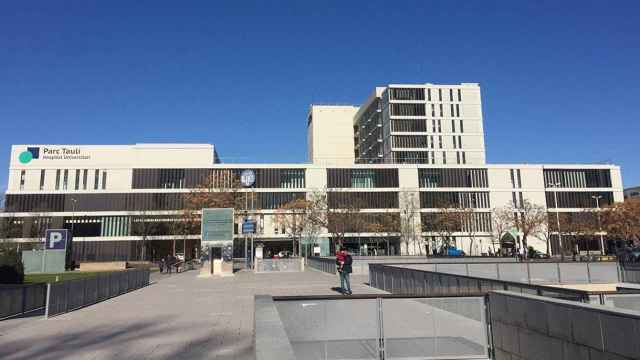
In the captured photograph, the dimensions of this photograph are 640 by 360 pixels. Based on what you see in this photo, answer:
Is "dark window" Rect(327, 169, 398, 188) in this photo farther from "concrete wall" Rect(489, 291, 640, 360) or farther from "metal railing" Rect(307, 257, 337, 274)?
"concrete wall" Rect(489, 291, 640, 360)

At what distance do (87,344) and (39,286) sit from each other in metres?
6.99

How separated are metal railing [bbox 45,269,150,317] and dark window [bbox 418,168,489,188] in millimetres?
69499

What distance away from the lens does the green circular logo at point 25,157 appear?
82.4m

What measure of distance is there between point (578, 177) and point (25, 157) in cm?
10385

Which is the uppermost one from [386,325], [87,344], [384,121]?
[384,121]

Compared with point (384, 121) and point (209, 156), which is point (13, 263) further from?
point (384, 121)

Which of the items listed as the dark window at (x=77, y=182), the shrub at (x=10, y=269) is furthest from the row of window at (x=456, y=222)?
the shrub at (x=10, y=269)

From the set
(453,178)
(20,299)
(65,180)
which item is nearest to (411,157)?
(453,178)

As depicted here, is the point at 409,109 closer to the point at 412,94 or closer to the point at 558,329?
the point at 412,94

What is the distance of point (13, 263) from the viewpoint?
19047mm

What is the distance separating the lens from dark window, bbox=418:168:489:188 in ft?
284

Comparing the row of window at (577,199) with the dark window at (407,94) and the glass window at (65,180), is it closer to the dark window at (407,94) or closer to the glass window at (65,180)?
the dark window at (407,94)

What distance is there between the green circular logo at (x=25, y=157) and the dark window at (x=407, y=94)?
236 ft

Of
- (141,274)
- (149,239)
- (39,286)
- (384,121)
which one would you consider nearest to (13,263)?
(39,286)
